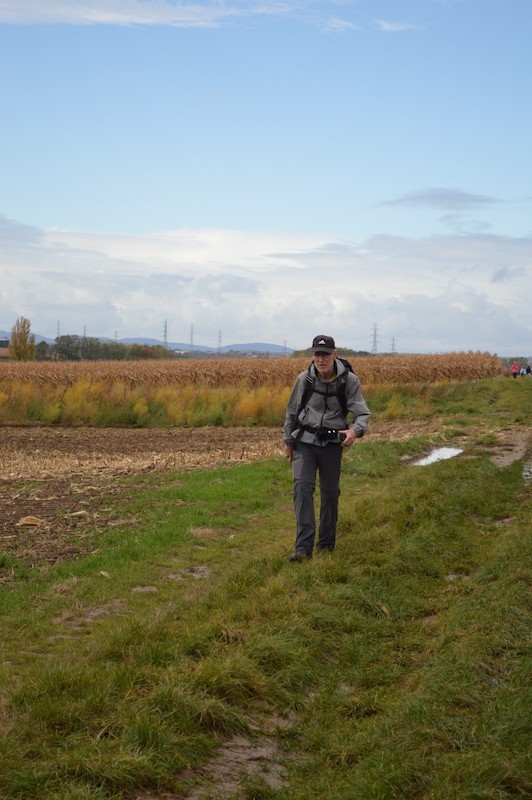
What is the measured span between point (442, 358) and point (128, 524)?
4706cm

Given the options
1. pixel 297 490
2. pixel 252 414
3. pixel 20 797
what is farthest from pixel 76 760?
pixel 252 414

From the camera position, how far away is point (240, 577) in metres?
8.21

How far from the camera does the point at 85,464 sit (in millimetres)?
17969

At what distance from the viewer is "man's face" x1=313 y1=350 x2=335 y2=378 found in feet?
28.2

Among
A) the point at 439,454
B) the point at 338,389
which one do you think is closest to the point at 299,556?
the point at 338,389

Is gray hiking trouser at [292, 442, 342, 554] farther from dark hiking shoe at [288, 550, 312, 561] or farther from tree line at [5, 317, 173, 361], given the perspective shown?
tree line at [5, 317, 173, 361]

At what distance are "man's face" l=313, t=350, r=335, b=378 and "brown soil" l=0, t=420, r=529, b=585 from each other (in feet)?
10.9

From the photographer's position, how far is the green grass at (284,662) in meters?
4.43

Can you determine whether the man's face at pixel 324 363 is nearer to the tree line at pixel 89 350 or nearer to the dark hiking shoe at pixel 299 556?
the dark hiking shoe at pixel 299 556

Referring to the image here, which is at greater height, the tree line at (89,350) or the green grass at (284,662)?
the tree line at (89,350)

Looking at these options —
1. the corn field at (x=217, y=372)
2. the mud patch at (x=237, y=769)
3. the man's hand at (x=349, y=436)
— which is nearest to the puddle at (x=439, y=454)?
the man's hand at (x=349, y=436)

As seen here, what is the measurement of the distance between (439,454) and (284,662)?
14.0m

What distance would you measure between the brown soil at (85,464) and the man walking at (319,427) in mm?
2618

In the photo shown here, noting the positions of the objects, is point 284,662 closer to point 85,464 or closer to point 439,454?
point 85,464
